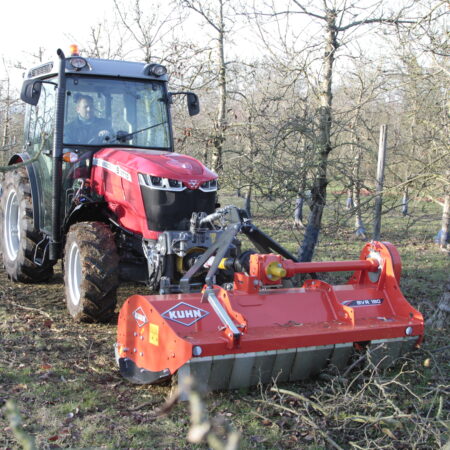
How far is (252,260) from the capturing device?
473cm

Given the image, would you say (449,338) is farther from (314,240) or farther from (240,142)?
(240,142)

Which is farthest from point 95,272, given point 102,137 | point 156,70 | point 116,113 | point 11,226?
point 11,226

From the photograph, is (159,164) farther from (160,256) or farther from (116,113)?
(116,113)

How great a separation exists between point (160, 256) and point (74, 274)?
4.00 feet

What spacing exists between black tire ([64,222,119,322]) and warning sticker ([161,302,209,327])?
4.42 ft

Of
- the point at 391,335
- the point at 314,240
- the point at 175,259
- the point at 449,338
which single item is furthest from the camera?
the point at 314,240

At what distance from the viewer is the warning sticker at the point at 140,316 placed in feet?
13.9

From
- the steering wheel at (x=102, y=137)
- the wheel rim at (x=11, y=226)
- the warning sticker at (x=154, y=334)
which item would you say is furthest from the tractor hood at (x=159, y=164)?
the wheel rim at (x=11, y=226)

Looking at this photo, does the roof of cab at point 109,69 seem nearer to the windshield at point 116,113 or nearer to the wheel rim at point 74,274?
the windshield at point 116,113

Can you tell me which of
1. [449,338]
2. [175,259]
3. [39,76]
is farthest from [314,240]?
[39,76]

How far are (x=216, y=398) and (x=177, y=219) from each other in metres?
2.01

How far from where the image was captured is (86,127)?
6.27m

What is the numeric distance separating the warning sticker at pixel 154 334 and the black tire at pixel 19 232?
341cm

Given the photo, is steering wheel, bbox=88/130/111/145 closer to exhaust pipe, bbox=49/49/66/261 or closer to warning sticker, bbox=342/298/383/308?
exhaust pipe, bbox=49/49/66/261
